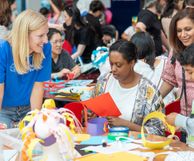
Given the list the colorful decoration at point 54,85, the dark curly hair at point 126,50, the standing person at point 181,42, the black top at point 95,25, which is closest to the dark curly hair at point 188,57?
the standing person at point 181,42

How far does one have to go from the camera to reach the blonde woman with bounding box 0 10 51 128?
3.67m

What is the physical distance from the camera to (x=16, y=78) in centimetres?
386

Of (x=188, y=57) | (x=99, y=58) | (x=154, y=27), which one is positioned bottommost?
(x=99, y=58)

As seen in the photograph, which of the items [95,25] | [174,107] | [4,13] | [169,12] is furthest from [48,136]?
[95,25]

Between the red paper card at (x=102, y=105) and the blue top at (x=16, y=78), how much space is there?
785 millimetres

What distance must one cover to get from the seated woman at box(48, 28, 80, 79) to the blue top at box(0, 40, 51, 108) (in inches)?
66.3

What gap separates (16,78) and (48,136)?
5.04 ft

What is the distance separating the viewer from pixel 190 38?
383cm

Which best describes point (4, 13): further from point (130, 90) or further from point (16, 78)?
point (130, 90)

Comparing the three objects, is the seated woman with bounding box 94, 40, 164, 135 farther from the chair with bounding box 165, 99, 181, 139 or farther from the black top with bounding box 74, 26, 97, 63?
the black top with bounding box 74, 26, 97, 63

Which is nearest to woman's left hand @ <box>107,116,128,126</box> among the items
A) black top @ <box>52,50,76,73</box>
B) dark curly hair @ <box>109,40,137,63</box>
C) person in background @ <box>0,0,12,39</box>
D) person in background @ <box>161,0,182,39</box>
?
dark curly hair @ <box>109,40,137,63</box>

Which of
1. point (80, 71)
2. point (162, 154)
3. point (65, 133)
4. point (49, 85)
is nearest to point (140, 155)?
point (162, 154)

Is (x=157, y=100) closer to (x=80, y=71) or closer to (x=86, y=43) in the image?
(x=80, y=71)

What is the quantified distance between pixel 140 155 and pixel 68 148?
521 mm
